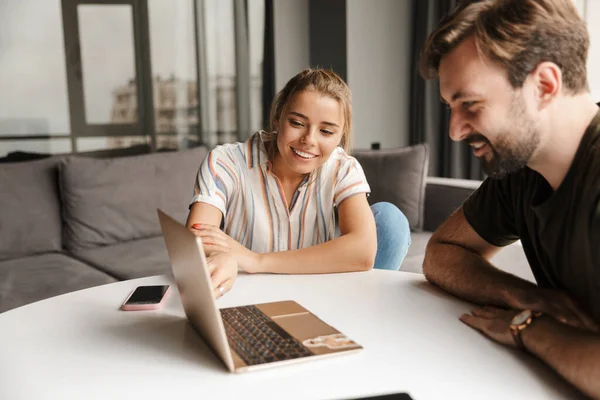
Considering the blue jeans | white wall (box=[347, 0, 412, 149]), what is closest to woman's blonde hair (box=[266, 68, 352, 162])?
the blue jeans

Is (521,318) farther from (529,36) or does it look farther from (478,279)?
(529,36)

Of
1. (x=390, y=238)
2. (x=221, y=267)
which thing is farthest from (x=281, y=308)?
(x=390, y=238)

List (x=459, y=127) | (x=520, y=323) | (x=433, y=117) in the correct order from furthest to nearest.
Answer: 1. (x=433, y=117)
2. (x=459, y=127)
3. (x=520, y=323)

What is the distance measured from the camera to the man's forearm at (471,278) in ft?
3.39

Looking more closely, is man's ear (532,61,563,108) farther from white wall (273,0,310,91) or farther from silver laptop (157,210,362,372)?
white wall (273,0,310,91)

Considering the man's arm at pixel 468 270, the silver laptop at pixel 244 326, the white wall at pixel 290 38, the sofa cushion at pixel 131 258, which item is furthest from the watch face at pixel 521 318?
the white wall at pixel 290 38

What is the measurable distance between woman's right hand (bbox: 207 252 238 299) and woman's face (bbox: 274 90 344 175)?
429mm

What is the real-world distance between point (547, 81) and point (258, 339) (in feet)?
2.12

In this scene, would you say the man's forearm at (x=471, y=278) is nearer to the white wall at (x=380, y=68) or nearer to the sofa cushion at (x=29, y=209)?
the sofa cushion at (x=29, y=209)

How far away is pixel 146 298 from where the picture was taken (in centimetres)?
Result: 112

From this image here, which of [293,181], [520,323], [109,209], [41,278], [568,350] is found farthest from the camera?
[109,209]

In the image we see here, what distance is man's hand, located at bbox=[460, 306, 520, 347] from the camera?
0.89m

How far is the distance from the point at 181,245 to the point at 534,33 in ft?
2.23

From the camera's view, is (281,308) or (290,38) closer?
(281,308)
